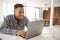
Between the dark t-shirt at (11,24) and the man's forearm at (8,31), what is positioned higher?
the dark t-shirt at (11,24)

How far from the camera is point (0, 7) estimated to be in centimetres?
297

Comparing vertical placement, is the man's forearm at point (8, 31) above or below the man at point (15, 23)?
below

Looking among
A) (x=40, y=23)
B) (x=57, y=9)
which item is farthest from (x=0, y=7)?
(x=57, y=9)

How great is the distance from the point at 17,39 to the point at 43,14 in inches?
188

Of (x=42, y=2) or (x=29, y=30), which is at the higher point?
(x=42, y=2)

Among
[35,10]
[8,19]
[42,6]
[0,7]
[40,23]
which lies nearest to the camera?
[40,23]

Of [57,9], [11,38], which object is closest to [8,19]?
[11,38]

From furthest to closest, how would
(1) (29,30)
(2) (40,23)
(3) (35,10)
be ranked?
(3) (35,10)
(2) (40,23)
(1) (29,30)

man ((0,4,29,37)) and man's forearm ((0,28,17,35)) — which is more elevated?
man ((0,4,29,37))

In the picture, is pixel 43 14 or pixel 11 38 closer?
pixel 11 38

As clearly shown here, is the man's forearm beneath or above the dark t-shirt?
beneath

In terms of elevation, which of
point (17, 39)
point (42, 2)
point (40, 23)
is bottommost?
point (17, 39)

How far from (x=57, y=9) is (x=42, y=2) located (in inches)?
36.9

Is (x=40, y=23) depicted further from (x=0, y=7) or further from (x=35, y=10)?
(x=35, y=10)
